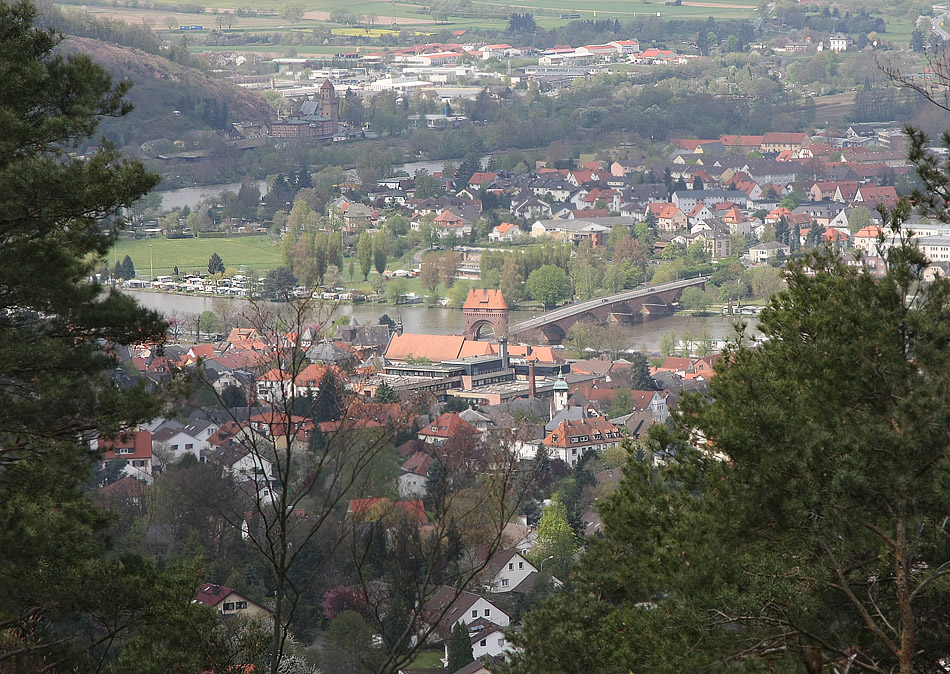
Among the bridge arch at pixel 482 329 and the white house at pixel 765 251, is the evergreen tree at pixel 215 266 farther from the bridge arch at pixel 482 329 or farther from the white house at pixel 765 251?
the white house at pixel 765 251

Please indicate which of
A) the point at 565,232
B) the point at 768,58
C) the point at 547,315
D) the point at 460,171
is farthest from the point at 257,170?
the point at 768,58

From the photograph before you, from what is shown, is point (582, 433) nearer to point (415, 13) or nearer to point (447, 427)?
point (447, 427)

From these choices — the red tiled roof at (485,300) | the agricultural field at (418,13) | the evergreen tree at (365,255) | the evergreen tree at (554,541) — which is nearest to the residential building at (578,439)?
the evergreen tree at (554,541)

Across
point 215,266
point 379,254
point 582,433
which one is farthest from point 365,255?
point 582,433

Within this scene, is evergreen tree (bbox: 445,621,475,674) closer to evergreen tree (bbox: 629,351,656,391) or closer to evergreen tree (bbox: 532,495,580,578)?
evergreen tree (bbox: 532,495,580,578)

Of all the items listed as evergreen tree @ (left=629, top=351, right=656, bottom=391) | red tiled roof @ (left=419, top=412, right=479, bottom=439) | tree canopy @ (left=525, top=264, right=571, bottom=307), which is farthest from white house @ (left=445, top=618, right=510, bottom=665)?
tree canopy @ (left=525, top=264, right=571, bottom=307)

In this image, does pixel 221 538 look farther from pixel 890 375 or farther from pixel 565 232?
pixel 565 232
